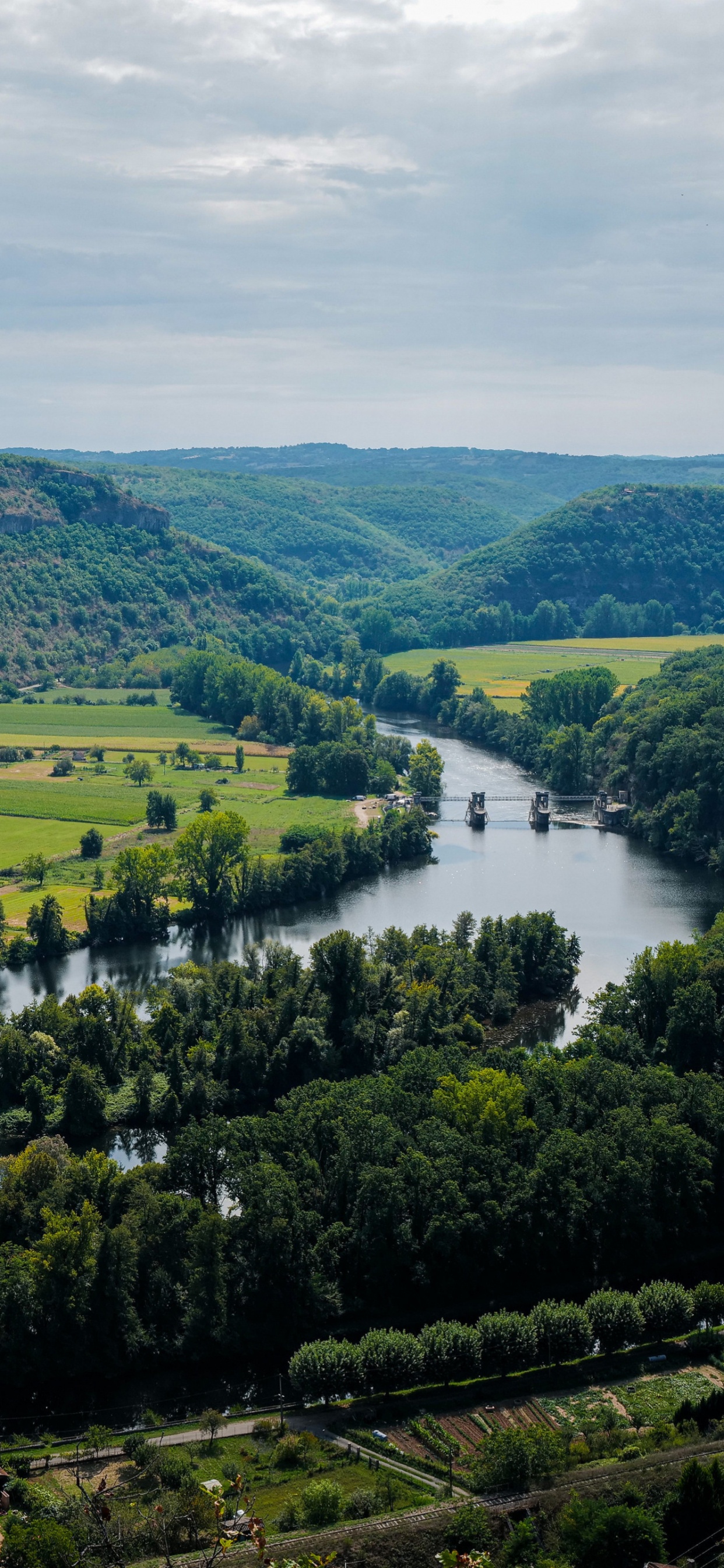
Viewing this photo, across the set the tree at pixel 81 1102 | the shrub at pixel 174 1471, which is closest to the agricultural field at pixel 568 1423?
the shrub at pixel 174 1471

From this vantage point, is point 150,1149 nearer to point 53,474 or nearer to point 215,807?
point 215,807

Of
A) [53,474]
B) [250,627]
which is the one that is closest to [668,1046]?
[250,627]

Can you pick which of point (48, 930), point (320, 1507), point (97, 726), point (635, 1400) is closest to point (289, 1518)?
point (320, 1507)

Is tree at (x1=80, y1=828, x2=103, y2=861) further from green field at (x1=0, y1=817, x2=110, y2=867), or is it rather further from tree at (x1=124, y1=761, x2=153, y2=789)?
tree at (x1=124, y1=761, x2=153, y2=789)

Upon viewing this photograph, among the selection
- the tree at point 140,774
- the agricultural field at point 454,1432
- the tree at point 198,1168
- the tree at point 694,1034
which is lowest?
the agricultural field at point 454,1432

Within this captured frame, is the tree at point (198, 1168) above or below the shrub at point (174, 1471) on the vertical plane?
above

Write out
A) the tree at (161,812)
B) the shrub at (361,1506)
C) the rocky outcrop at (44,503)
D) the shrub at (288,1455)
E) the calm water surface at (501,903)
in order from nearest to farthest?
the shrub at (361,1506) → the shrub at (288,1455) → the calm water surface at (501,903) → the tree at (161,812) → the rocky outcrop at (44,503)

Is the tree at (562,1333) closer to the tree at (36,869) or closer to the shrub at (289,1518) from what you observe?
the shrub at (289,1518)

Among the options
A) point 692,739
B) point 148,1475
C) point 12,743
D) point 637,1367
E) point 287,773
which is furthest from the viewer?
point 12,743
